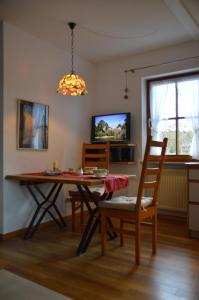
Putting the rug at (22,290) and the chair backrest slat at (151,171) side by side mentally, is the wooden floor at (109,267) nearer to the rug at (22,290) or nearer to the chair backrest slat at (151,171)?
Result: the rug at (22,290)

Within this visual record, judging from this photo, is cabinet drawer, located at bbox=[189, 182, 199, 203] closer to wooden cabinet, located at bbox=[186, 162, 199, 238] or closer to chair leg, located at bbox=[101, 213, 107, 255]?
wooden cabinet, located at bbox=[186, 162, 199, 238]

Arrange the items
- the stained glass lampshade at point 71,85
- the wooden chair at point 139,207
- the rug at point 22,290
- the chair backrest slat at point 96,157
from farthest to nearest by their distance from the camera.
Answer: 1. the chair backrest slat at point 96,157
2. the stained glass lampshade at point 71,85
3. the wooden chair at point 139,207
4. the rug at point 22,290

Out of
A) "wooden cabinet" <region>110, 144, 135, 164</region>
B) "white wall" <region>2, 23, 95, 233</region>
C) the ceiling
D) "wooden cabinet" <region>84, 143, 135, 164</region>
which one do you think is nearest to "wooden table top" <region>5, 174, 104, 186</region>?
"white wall" <region>2, 23, 95, 233</region>

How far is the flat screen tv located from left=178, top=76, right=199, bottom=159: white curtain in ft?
2.84

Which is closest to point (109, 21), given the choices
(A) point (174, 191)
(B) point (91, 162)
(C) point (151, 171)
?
(B) point (91, 162)

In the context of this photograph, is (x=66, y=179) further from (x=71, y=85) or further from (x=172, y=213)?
(x=172, y=213)

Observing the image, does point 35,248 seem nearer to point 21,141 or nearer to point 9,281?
point 9,281

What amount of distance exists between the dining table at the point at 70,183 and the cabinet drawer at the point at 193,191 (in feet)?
2.25

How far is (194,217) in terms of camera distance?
3088 millimetres

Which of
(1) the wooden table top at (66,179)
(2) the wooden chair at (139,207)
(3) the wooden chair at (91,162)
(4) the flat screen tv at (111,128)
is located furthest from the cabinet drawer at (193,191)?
(4) the flat screen tv at (111,128)

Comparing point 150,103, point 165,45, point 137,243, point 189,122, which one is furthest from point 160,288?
point 165,45

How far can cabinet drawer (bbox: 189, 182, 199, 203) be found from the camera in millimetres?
3088

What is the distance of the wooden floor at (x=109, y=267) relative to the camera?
1.93 m

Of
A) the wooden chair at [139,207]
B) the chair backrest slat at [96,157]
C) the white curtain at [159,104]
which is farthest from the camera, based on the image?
the white curtain at [159,104]
